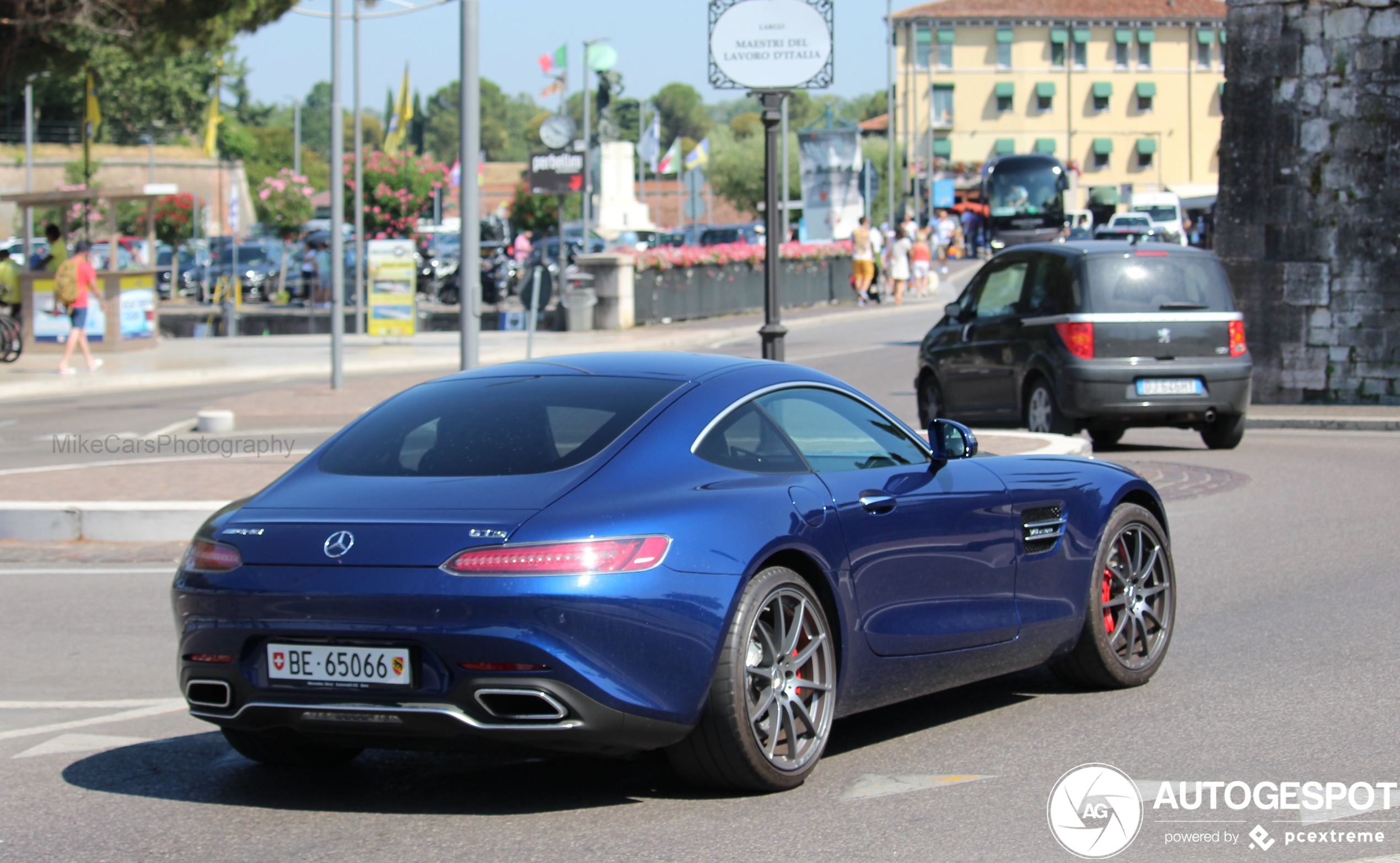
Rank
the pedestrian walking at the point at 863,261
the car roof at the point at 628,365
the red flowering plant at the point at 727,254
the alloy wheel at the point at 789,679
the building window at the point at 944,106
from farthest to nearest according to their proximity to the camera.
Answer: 1. the building window at the point at 944,106
2. the pedestrian walking at the point at 863,261
3. the red flowering plant at the point at 727,254
4. the car roof at the point at 628,365
5. the alloy wheel at the point at 789,679

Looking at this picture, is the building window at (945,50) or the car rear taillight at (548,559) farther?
the building window at (945,50)

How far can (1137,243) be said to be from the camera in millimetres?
14680

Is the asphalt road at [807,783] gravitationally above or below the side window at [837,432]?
below

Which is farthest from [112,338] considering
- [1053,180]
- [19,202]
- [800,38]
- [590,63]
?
[1053,180]

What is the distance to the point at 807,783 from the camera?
5176mm

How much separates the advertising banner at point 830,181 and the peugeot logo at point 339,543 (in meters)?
43.7

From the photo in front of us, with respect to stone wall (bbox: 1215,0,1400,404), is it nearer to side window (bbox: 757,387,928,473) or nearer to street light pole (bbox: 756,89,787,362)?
street light pole (bbox: 756,89,787,362)

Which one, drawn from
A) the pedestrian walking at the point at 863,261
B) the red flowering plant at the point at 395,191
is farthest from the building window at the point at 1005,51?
the pedestrian walking at the point at 863,261

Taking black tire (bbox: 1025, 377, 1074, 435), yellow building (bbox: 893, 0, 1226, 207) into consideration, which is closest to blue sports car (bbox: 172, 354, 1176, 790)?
black tire (bbox: 1025, 377, 1074, 435)

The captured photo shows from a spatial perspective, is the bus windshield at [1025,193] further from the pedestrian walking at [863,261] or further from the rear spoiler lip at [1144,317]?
the rear spoiler lip at [1144,317]

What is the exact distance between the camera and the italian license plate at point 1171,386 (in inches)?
556

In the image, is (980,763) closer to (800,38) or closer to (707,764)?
(707,764)

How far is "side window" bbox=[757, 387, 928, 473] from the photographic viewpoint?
5512 mm

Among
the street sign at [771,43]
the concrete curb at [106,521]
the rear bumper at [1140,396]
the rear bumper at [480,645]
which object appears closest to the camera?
the rear bumper at [480,645]
